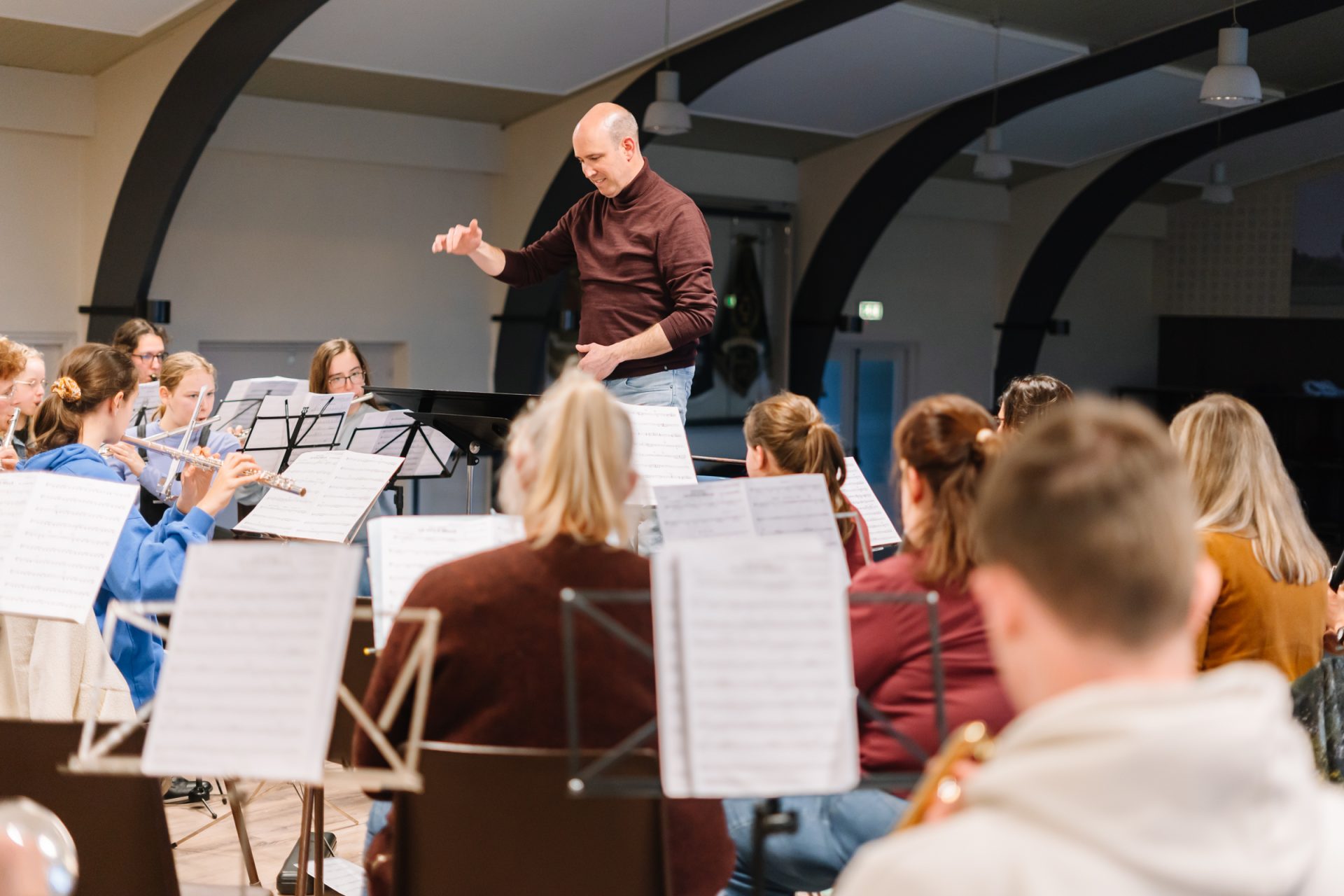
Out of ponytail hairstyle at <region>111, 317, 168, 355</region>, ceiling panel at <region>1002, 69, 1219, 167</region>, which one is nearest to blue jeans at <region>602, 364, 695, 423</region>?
ponytail hairstyle at <region>111, 317, 168, 355</region>

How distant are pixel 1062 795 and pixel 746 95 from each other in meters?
7.86

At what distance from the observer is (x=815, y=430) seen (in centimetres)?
312

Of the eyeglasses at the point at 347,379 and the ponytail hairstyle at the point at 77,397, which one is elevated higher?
the eyeglasses at the point at 347,379

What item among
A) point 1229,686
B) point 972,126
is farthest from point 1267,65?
Answer: point 1229,686

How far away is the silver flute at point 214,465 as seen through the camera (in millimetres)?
3428

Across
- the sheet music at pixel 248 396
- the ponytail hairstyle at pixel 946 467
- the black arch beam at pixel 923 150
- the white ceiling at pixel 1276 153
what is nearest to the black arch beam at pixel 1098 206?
the white ceiling at pixel 1276 153

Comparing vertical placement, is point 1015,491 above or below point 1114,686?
above

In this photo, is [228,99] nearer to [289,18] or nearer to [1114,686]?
[289,18]

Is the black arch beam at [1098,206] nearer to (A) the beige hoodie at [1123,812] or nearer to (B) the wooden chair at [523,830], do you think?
(B) the wooden chair at [523,830]

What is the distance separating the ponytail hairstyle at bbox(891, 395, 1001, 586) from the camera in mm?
2053

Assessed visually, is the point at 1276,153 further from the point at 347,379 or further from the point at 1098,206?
the point at 347,379

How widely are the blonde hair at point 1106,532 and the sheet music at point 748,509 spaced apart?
148cm

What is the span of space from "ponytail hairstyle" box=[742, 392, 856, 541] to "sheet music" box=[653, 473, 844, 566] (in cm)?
49

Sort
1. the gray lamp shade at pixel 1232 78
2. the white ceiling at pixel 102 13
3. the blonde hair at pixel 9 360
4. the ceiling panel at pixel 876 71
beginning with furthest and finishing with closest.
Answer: the ceiling panel at pixel 876 71 < the gray lamp shade at pixel 1232 78 < the white ceiling at pixel 102 13 < the blonde hair at pixel 9 360
